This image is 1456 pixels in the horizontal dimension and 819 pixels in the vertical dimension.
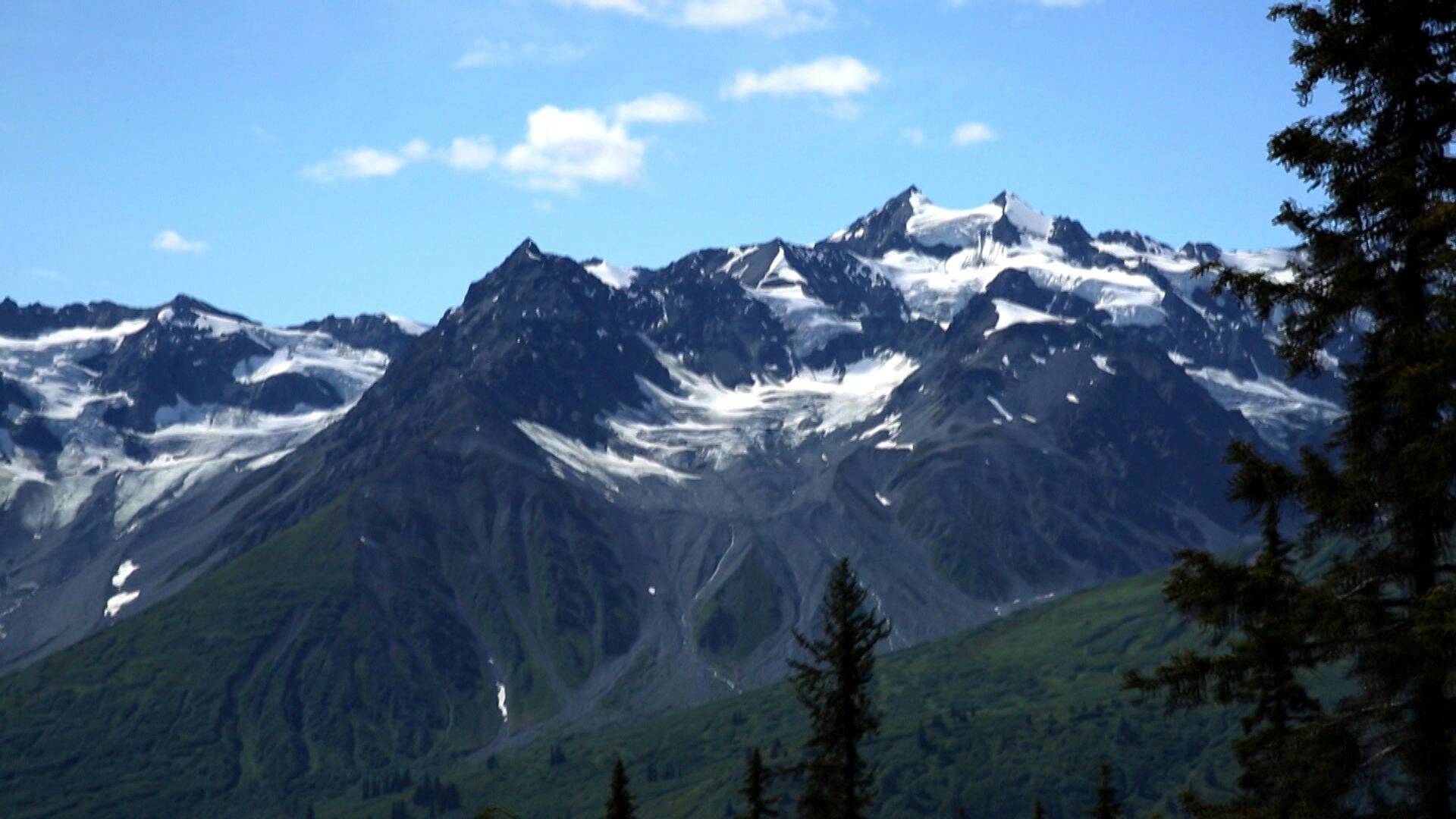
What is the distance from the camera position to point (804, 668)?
4231 cm

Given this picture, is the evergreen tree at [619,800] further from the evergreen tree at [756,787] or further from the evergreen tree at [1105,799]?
the evergreen tree at [1105,799]

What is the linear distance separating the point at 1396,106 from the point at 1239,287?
3.09m

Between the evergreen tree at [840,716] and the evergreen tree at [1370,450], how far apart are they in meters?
18.1

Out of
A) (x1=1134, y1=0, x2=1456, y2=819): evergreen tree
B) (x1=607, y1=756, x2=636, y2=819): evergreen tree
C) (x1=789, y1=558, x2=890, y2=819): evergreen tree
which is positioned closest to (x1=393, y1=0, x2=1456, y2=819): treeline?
(x1=1134, y1=0, x2=1456, y2=819): evergreen tree

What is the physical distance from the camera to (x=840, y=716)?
134 ft

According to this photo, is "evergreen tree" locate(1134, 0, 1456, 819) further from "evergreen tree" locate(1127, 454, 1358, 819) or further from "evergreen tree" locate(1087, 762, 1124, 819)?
"evergreen tree" locate(1087, 762, 1124, 819)

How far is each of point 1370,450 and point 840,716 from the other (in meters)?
20.6

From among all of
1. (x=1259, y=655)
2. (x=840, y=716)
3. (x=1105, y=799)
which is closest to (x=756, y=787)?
(x=840, y=716)

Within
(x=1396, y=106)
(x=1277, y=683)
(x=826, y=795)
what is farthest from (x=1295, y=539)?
(x=826, y=795)

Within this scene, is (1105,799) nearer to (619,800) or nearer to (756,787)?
(756,787)

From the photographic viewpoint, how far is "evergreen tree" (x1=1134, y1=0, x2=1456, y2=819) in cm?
2080

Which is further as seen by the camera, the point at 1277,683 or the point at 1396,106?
the point at 1277,683

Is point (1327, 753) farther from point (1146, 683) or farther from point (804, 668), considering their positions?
point (804, 668)

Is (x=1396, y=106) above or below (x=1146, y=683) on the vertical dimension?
above
